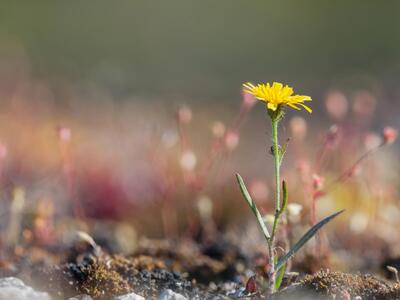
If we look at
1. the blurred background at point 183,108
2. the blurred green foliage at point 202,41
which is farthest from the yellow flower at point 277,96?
the blurred green foliage at point 202,41

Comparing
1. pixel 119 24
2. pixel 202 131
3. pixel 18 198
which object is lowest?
pixel 18 198

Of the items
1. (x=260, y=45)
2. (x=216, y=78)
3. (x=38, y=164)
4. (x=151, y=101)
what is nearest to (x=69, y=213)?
(x=38, y=164)

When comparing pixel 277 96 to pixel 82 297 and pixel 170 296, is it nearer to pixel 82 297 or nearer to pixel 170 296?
pixel 170 296

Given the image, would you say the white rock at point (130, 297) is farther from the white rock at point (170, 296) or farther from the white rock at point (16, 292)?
the white rock at point (16, 292)

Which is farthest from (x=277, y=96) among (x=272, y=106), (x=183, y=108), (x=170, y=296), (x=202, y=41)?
(x=202, y=41)

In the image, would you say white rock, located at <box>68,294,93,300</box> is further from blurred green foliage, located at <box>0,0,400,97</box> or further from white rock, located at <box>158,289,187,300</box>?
blurred green foliage, located at <box>0,0,400,97</box>

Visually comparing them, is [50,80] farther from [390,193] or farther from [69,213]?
[390,193]
